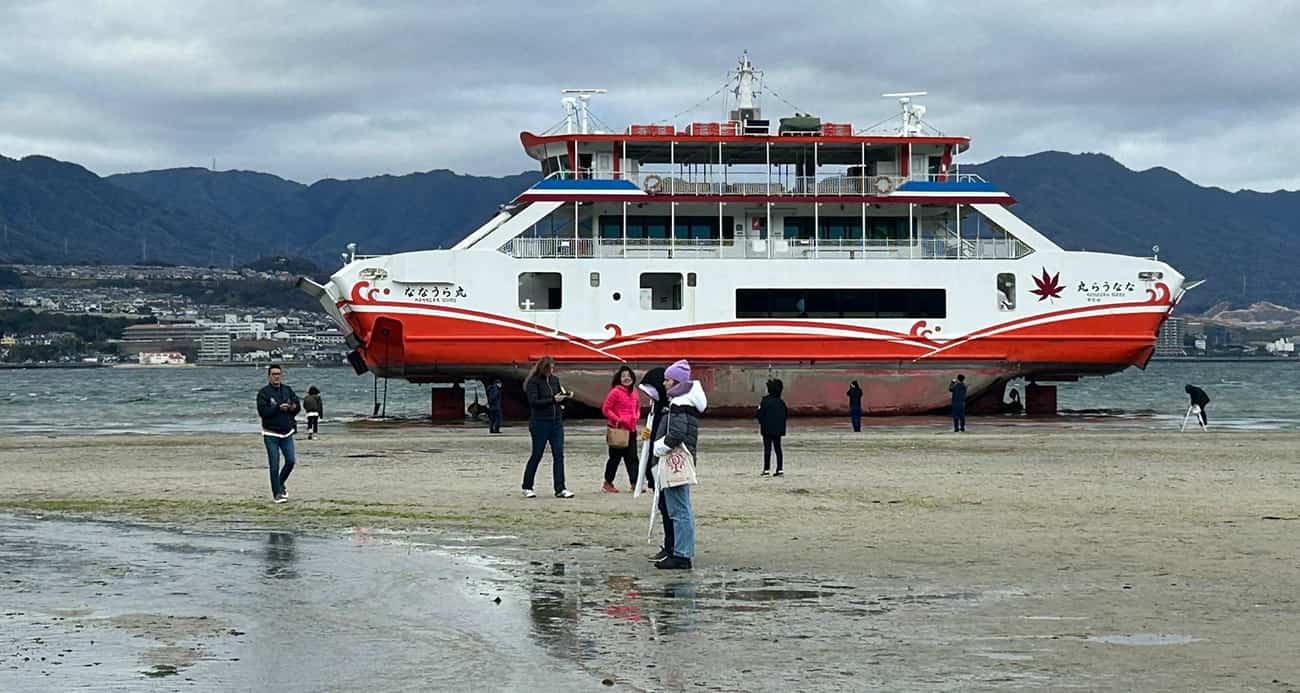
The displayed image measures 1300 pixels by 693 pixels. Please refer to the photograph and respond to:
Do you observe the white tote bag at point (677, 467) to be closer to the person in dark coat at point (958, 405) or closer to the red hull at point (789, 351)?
the person in dark coat at point (958, 405)

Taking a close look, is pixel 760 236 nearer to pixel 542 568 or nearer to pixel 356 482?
pixel 356 482

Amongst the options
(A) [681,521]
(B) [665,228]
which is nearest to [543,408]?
(A) [681,521]

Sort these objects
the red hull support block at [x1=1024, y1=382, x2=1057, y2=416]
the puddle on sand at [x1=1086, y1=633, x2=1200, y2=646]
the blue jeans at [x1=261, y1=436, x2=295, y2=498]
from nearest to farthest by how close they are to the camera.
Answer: the puddle on sand at [x1=1086, y1=633, x2=1200, y2=646] → the blue jeans at [x1=261, y1=436, x2=295, y2=498] → the red hull support block at [x1=1024, y1=382, x2=1057, y2=416]

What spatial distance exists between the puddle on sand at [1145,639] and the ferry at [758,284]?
101ft

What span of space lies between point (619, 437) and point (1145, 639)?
1028 cm

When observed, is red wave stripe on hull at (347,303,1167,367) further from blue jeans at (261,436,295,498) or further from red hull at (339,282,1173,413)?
blue jeans at (261,436,295,498)

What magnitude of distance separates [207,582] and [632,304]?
29085 mm

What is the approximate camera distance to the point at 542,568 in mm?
13219

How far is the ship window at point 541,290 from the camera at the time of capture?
136ft

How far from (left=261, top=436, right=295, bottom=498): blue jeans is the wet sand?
24cm

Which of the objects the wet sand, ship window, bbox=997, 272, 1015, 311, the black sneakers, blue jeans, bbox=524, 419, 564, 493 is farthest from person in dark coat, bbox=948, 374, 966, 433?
the black sneakers

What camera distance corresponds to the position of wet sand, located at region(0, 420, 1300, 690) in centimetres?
953

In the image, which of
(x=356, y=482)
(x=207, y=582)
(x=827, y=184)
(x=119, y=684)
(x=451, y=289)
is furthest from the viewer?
(x=827, y=184)

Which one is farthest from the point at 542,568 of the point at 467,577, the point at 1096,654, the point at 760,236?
the point at 760,236
